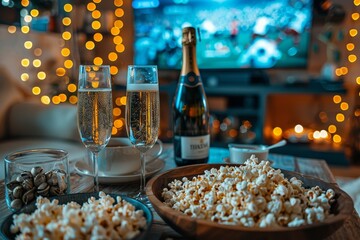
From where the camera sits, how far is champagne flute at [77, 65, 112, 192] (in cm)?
69

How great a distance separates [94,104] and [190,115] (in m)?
0.40

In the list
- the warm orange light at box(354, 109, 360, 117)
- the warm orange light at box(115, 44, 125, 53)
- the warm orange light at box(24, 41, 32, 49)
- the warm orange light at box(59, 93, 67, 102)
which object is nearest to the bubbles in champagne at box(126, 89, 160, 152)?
the warm orange light at box(24, 41, 32, 49)

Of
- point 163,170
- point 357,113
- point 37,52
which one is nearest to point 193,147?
point 163,170

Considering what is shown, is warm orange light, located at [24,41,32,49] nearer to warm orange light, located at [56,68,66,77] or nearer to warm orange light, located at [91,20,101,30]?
warm orange light, located at [56,68,66,77]

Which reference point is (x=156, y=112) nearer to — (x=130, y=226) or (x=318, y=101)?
(x=130, y=226)

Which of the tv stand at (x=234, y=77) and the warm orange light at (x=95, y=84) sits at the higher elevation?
the tv stand at (x=234, y=77)

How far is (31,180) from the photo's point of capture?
25.0 inches

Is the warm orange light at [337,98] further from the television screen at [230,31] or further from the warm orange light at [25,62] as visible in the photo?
the warm orange light at [25,62]

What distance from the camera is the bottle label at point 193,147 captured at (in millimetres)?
941

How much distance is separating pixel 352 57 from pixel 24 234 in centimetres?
297

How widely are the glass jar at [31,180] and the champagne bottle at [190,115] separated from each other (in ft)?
1.26

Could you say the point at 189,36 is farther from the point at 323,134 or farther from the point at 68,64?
the point at 68,64

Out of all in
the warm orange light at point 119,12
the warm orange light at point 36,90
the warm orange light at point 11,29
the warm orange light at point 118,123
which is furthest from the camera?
the warm orange light at point 119,12

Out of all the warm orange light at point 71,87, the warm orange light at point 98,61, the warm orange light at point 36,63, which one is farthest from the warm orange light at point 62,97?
the warm orange light at point 98,61
